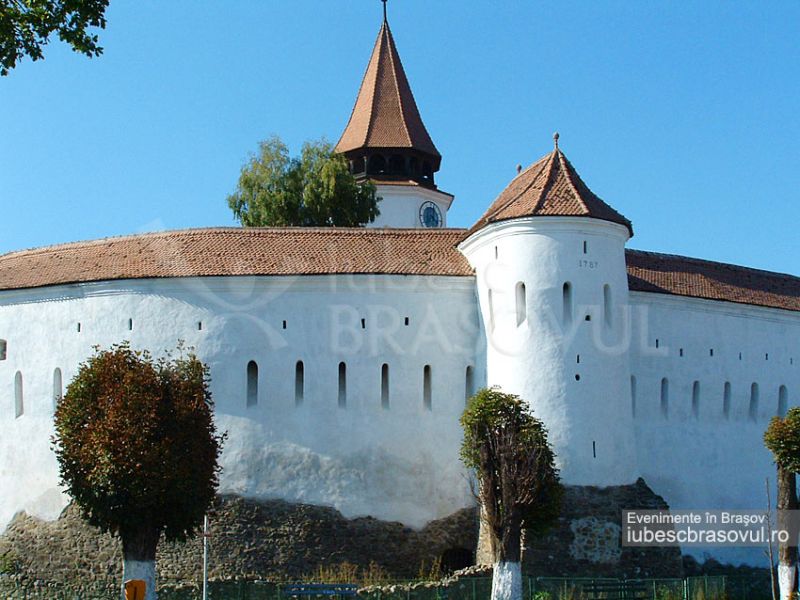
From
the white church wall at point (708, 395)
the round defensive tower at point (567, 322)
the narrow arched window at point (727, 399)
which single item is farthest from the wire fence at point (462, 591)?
the narrow arched window at point (727, 399)

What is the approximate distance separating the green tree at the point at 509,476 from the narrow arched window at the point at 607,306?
4.23 metres

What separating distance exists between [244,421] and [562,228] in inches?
401

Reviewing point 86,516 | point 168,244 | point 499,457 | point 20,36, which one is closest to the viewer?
point 20,36

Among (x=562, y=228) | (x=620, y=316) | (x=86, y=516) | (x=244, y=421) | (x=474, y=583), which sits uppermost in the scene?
(x=562, y=228)

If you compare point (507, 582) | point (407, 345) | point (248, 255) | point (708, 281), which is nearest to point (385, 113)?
point (248, 255)

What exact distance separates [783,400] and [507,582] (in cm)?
1522

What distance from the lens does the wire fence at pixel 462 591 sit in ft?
87.7

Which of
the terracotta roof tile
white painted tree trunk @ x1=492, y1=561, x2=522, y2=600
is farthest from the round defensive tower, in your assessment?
white painted tree trunk @ x1=492, y1=561, x2=522, y2=600

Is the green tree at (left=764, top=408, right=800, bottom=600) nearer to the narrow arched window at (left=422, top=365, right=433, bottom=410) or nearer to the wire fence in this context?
the wire fence

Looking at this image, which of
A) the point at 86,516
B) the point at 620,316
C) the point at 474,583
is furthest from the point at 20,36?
the point at 620,316

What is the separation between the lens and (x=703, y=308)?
34656 millimetres

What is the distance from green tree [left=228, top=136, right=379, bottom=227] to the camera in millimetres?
45156

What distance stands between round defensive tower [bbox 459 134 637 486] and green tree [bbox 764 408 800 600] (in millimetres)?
3727

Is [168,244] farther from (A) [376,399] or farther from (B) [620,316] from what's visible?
(B) [620,316]
